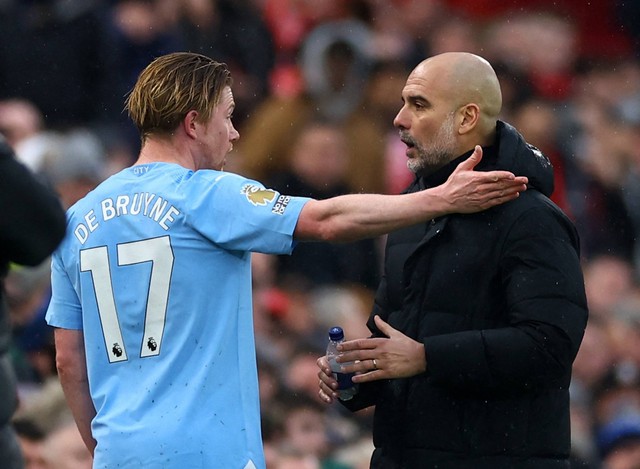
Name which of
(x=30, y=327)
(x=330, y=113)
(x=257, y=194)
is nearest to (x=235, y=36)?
(x=330, y=113)

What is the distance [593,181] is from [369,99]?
1503 millimetres

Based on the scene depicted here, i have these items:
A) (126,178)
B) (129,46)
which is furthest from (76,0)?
(126,178)

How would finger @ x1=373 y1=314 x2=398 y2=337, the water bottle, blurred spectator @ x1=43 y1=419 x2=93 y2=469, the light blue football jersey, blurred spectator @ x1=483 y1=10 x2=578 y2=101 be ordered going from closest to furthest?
the light blue football jersey
finger @ x1=373 y1=314 x2=398 y2=337
the water bottle
blurred spectator @ x1=43 y1=419 x2=93 y2=469
blurred spectator @ x1=483 y1=10 x2=578 y2=101

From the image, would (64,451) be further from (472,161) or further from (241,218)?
(472,161)

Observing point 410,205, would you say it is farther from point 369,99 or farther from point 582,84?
point 582,84

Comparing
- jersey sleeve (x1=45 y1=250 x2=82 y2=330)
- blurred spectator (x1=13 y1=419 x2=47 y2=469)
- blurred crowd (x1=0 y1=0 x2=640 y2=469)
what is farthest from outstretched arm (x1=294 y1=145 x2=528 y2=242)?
blurred spectator (x1=13 y1=419 x2=47 y2=469)

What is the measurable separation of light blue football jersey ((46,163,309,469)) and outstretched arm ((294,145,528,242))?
66mm

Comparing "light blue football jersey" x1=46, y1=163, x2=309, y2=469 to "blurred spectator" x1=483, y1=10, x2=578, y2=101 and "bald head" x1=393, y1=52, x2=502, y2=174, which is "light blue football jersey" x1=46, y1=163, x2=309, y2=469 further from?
"blurred spectator" x1=483, y1=10, x2=578, y2=101

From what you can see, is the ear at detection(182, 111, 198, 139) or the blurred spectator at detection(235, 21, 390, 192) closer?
the ear at detection(182, 111, 198, 139)

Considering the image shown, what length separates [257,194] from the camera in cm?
340

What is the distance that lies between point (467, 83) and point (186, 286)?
1273 mm

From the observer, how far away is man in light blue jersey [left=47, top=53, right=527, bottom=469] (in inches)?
131

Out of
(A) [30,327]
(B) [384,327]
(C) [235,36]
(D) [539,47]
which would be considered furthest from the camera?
(D) [539,47]

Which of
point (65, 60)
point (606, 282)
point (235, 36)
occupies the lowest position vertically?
point (606, 282)
